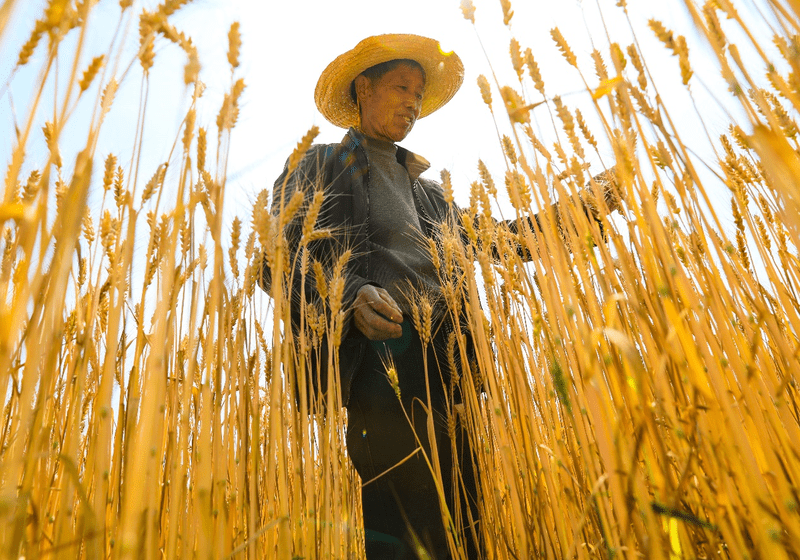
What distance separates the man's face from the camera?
6.01 feet

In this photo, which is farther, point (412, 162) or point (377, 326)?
point (412, 162)

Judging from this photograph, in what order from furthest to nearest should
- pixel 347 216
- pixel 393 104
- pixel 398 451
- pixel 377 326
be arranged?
pixel 393 104, pixel 347 216, pixel 398 451, pixel 377 326

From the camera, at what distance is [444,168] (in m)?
1.25

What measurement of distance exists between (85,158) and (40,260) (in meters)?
0.10

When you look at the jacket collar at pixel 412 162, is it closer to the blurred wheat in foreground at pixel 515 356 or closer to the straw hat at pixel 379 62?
the straw hat at pixel 379 62

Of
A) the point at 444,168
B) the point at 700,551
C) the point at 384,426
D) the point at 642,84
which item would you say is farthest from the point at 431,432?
the point at 642,84

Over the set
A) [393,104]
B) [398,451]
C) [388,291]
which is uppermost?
[393,104]

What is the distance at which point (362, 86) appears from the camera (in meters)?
2.00

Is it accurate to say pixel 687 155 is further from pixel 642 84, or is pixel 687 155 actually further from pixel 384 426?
pixel 384 426

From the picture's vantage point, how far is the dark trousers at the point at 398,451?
4.43ft

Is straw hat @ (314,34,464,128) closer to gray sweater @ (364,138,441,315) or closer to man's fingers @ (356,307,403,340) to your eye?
gray sweater @ (364,138,441,315)

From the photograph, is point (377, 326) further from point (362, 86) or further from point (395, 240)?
point (362, 86)

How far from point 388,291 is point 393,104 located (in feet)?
2.49

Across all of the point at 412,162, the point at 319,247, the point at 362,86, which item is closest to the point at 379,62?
the point at 362,86
